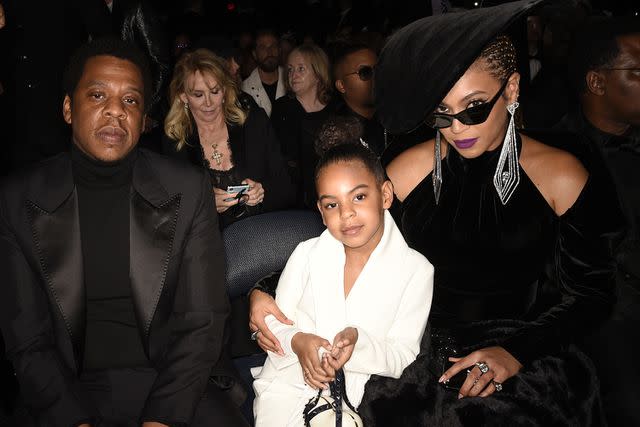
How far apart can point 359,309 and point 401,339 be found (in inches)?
8.2

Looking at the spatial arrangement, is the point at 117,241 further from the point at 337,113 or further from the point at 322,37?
the point at 322,37

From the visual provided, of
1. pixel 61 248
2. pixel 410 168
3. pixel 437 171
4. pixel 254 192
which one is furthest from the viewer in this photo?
pixel 254 192

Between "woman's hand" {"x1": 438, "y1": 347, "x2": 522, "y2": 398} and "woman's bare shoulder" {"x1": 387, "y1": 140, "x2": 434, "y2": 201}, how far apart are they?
30.5 inches

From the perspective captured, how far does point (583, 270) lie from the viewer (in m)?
2.14

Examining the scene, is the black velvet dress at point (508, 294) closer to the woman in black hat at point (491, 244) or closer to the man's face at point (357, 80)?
the woman in black hat at point (491, 244)

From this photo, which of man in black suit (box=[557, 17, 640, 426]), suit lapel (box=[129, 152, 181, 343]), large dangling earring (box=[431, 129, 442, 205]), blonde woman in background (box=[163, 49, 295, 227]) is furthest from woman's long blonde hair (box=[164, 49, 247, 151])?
man in black suit (box=[557, 17, 640, 426])

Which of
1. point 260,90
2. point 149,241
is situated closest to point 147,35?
point 149,241

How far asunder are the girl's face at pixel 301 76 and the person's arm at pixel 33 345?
12.6ft

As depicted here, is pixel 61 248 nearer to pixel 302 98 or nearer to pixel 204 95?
pixel 204 95

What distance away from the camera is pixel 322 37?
Result: 38.2ft

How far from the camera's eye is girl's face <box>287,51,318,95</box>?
18.6 feet

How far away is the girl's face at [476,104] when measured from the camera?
2047mm

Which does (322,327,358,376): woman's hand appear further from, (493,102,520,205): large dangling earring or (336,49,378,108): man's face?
(336,49,378,108): man's face

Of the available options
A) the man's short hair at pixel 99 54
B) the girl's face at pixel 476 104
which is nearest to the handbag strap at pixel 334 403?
the girl's face at pixel 476 104
